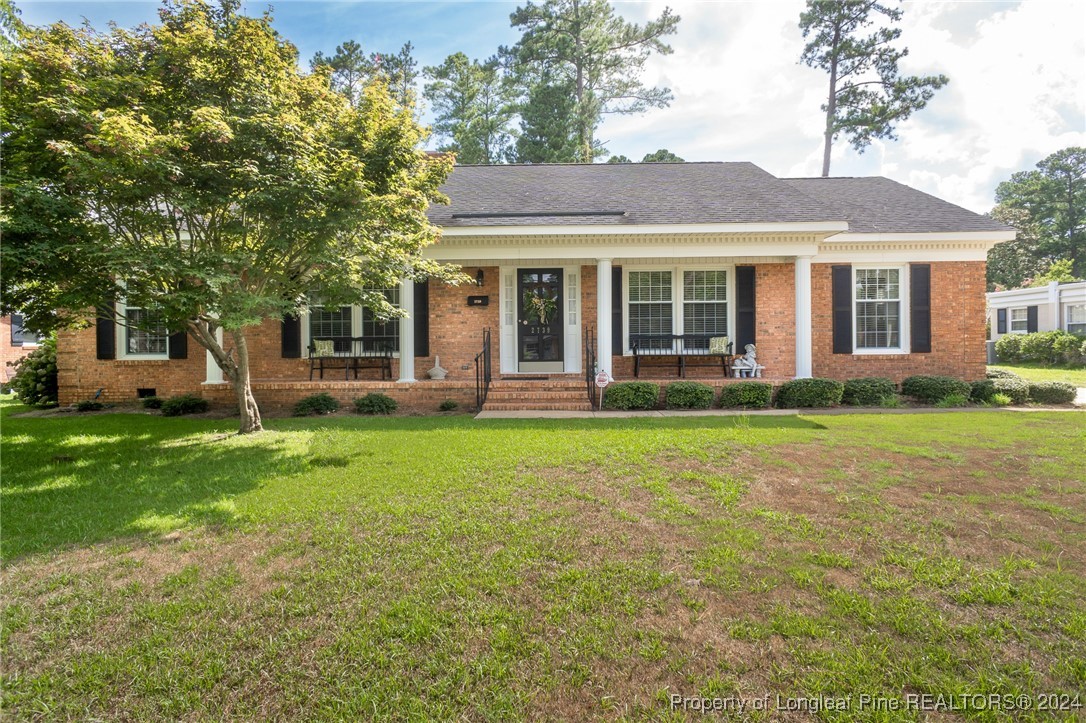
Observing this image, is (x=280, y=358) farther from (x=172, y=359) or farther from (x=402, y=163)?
(x=402, y=163)

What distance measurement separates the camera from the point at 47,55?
216 inches

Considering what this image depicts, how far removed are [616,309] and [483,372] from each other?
134 inches

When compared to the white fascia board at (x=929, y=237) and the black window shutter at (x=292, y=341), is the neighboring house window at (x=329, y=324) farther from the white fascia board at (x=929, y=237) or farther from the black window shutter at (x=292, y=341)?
the white fascia board at (x=929, y=237)

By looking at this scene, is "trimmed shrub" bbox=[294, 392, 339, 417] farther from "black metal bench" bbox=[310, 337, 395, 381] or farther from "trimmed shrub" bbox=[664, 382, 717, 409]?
"trimmed shrub" bbox=[664, 382, 717, 409]

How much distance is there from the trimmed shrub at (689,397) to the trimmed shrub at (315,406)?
6678 mm

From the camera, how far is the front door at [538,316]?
11.4 meters

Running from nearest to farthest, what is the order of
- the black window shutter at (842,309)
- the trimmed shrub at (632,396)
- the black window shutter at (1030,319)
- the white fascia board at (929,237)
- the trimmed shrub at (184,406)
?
the trimmed shrub at (632,396)
the trimmed shrub at (184,406)
the white fascia board at (929,237)
the black window shutter at (842,309)
the black window shutter at (1030,319)

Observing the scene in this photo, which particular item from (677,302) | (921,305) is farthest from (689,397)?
(921,305)

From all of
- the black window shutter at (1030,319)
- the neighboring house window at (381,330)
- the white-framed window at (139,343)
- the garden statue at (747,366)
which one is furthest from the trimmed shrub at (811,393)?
the black window shutter at (1030,319)

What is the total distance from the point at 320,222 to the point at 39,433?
6.31m

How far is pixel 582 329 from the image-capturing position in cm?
1136

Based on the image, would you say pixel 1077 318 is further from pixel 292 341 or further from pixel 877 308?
pixel 292 341

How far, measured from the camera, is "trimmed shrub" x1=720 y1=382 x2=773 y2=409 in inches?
374

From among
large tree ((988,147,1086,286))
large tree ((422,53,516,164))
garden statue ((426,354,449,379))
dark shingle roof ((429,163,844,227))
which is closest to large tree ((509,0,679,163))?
large tree ((422,53,516,164))
